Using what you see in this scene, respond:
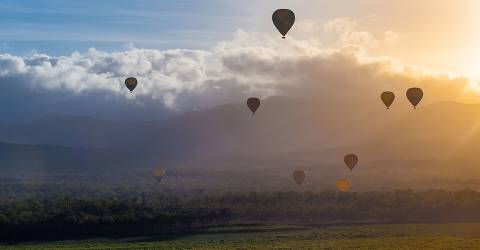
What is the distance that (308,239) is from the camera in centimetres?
9175

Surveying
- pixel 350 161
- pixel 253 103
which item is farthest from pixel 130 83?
pixel 350 161

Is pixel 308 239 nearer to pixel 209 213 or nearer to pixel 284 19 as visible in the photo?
pixel 284 19

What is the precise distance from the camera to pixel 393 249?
3007 inches

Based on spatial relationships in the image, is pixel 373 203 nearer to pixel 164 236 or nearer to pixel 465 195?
pixel 465 195

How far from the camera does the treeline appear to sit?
362 ft

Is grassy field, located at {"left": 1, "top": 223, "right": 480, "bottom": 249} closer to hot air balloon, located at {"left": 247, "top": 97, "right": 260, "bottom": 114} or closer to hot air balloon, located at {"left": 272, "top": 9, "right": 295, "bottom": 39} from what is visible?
hot air balloon, located at {"left": 247, "top": 97, "right": 260, "bottom": 114}

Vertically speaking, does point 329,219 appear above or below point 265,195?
below

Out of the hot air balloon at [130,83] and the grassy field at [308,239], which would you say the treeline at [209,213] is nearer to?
the grassy field at [308,239]

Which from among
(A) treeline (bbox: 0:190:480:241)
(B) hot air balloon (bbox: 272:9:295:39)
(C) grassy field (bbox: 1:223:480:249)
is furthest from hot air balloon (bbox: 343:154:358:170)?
(B) hot air balloon (bbox: 272:9:295:39)

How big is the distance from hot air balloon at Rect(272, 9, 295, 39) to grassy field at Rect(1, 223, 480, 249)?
24.1 metres

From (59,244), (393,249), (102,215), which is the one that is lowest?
(393,249)

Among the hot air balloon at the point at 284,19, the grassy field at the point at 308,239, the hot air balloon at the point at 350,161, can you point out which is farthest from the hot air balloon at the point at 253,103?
the hot air balloon at the point at 284,19

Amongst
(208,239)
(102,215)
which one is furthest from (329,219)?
(102,215)

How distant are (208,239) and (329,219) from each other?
28979 mm
